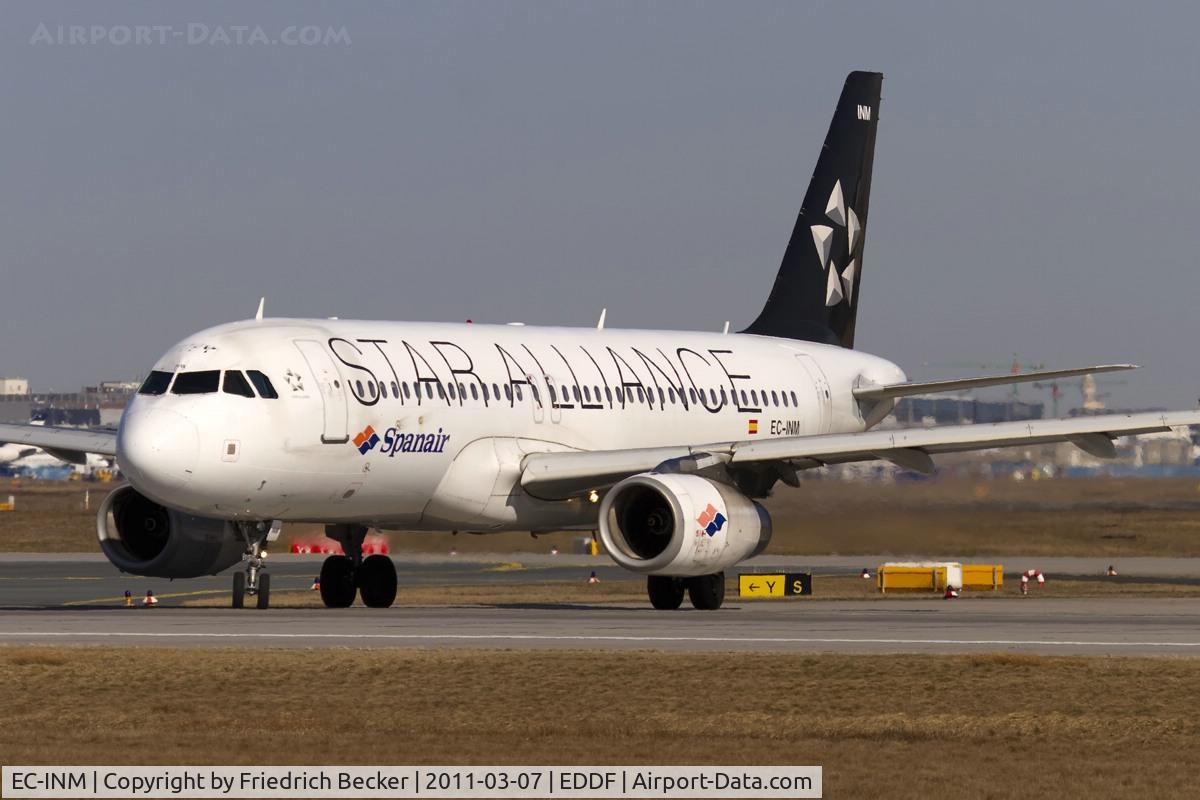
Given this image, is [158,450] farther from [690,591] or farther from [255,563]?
[690,591]

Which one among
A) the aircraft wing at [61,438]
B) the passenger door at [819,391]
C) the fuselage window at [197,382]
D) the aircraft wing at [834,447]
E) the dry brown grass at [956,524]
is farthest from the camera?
the dry brown grass at [956,524]

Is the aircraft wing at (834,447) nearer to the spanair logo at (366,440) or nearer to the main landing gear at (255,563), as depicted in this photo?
the spanair logo at (366,440)

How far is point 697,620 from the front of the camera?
1264 inches

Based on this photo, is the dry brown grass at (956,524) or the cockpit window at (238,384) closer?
the cockpit window at (238,384)

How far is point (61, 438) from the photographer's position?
3878 centimetres

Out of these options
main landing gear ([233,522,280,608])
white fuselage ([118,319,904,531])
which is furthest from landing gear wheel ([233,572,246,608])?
white fuselage ([118,319,904,531])

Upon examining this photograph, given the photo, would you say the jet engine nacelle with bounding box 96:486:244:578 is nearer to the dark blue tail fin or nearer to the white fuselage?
the white fuselage

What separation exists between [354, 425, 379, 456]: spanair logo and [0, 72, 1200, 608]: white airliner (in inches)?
0.9

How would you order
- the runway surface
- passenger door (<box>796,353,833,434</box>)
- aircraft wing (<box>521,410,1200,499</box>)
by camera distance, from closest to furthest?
the runway surface, aircraft wing (<box>521,410,1200,499</box>), passenger door (<box>796,353,833,434</box>)

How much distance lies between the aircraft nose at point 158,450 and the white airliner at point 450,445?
3 centimetres

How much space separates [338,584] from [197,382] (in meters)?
5.85

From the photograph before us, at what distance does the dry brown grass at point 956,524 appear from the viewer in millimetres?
46781

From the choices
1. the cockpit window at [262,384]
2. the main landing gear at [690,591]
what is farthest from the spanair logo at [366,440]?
A: the main landing gear at [690,591]

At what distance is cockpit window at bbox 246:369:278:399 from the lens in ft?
109
